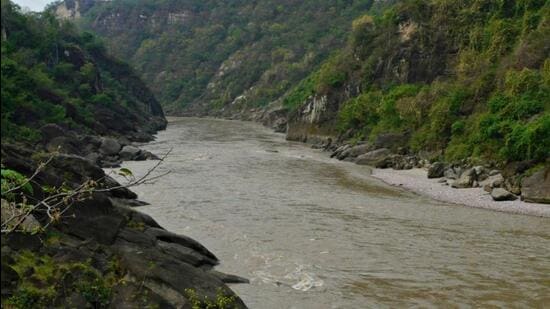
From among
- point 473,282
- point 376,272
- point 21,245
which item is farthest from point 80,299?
point 473,282

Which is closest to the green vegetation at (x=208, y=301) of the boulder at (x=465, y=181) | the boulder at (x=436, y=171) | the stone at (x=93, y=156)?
the boulder at (x=465, y=181)

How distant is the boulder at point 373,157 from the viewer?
167ft

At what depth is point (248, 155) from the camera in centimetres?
5478

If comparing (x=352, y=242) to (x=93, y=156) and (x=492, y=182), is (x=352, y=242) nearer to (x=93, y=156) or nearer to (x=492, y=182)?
(x=492, y=182)

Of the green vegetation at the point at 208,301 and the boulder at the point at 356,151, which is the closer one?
the green vegetation at the point at 208,301

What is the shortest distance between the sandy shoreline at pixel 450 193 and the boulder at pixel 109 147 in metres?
23.5

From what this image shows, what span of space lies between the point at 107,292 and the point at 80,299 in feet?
2.03

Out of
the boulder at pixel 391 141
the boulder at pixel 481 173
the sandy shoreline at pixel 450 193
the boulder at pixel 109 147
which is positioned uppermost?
the boulder at pixel 391 141

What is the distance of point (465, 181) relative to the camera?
36.0 meters

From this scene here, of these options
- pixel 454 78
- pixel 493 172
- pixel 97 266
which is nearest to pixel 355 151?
pixel 454 78

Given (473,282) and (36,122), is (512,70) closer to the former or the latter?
(473,282)

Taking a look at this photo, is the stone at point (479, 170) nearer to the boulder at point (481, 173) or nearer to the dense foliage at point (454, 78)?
the boulder at point (481, 173)

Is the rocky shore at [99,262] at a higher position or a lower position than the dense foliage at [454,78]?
lower

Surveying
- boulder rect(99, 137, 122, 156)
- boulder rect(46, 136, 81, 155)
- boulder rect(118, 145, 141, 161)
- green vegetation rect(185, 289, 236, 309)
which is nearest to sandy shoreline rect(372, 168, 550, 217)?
green vegetation rect(185, 289, 236, 309)
